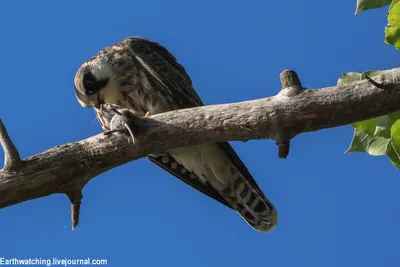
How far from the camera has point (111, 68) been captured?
574cm

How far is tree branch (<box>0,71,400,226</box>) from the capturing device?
315 cm

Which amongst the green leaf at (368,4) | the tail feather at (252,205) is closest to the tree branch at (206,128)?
the green leaf at (368,4)

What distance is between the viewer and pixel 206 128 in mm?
3506

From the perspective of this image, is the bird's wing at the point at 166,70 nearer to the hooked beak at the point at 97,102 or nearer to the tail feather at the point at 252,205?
the hooked beak at the point at 97,102

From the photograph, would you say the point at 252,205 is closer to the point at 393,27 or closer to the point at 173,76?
the point at 173,76

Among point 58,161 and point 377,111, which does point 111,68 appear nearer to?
point 58,161

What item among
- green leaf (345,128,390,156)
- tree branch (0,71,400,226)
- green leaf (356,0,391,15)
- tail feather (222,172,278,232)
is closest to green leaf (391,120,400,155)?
tree branch (0,71,400,226)

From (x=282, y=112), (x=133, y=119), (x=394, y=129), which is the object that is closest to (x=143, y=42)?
(x=133, y=119)

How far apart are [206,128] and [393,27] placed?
1.08m

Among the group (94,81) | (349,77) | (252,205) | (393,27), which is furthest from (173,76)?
(393,27)

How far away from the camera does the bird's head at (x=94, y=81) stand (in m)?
5.70

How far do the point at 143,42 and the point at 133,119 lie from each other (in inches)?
97.5

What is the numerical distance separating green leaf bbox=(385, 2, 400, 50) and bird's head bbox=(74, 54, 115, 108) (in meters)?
3.09

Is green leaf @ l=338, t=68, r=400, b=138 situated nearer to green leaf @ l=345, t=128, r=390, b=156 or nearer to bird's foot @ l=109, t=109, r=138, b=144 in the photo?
green leaf @ l=345, t=128, r=390, b=156
